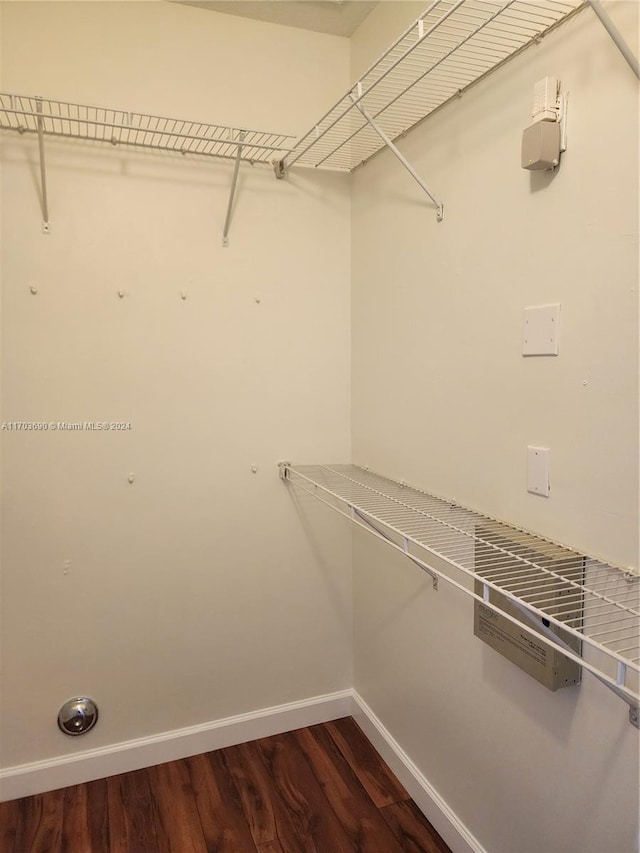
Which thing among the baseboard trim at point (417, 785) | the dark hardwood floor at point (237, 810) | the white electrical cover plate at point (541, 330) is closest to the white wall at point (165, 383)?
the dark hardwood floor at point (237, 810)

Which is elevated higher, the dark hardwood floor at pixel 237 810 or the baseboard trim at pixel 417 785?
the baseboard trim at pixel 417 785

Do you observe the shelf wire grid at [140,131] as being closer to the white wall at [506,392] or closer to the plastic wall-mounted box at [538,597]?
the white wall at [506,392]

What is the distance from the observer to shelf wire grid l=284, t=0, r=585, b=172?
3.84 ft

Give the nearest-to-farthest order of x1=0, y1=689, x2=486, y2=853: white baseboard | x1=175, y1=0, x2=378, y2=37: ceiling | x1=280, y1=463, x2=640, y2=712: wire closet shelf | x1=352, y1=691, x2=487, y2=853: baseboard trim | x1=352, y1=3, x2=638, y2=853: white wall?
1. x1=280, y1=463, x2=640, y2=712: wire closet shelf
2. x1=352, y1=3, x2=638, y2=853: white wall
3. x1=352, y1=691, x2=487, y2=853: baseboard trim
4. x1=0, y1=689, x2=486, y2=853: white baseboard
5. x1=175, y1=0, x2=378, y2=37: ceiling

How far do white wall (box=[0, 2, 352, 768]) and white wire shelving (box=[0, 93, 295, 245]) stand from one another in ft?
0.13

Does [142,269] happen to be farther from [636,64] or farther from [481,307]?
[636,64]

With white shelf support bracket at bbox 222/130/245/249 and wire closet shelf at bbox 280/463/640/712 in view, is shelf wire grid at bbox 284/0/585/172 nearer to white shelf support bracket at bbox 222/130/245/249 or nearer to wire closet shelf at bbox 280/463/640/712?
white shelf support bracket at bbox 222/130/245/249

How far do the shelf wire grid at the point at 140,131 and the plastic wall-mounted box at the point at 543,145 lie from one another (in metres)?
0.79

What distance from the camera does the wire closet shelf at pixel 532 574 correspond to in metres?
0.95

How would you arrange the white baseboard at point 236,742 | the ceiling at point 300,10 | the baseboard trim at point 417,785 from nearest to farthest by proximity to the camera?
the baseboard trim at point 417,785 → the white baseboard at point 236,742 → the ceiling at point 300,10

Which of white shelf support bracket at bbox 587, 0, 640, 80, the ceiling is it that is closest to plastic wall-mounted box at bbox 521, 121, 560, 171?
white shelf support bracket at bbox 587, 0, 640, 80

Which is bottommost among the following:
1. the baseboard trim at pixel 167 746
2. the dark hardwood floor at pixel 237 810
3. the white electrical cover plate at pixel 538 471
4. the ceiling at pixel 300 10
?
the dark hardwood floor at pixel 237 810

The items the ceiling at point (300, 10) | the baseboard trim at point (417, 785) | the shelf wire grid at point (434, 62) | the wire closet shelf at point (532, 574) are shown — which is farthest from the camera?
the ceiling at point (300, 10)

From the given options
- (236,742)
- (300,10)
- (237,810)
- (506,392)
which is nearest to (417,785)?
(237,810)
